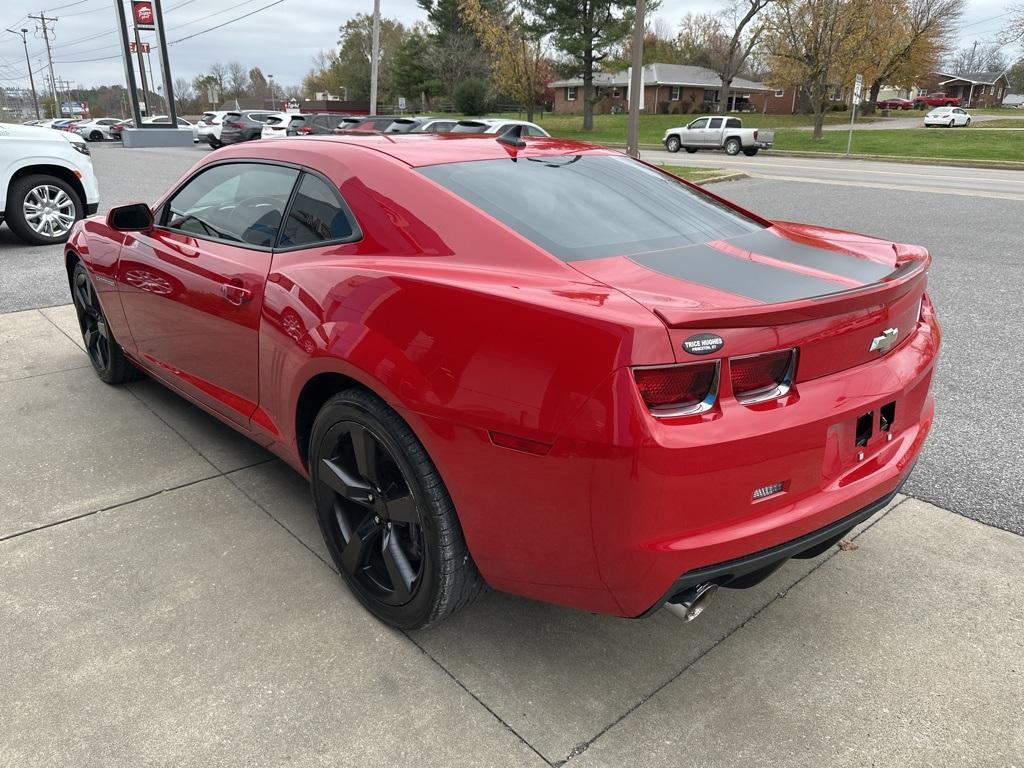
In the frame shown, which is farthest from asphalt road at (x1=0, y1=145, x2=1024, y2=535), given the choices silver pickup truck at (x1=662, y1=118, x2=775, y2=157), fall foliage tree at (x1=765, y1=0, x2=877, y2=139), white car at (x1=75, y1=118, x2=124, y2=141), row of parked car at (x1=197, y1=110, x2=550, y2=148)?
white car at (x1=75, y1=118, x2=124, y2=141)

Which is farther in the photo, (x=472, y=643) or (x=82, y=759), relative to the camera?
(x=472, y=643)

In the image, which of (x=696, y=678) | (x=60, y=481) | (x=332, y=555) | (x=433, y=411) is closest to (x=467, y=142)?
(x=433, y=411)

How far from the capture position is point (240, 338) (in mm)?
2930

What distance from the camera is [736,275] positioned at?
2.09m

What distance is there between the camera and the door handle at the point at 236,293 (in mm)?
2830

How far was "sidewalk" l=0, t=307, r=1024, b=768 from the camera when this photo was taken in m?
2.04

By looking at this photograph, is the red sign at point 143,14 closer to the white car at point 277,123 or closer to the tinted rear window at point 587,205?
the white car at point 277,123

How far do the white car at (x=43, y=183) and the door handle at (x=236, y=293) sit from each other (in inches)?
290

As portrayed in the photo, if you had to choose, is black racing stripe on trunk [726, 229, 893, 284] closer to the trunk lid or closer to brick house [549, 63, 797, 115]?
the trunk lid

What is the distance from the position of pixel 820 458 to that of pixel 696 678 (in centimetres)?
80

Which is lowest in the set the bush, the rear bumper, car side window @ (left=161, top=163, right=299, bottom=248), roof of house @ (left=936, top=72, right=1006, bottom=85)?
the rear bumper

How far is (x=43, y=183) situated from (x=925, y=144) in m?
33.1

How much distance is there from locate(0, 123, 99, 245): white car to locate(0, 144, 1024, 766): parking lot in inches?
253

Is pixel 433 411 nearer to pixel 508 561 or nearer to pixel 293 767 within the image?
pixel 508 561
